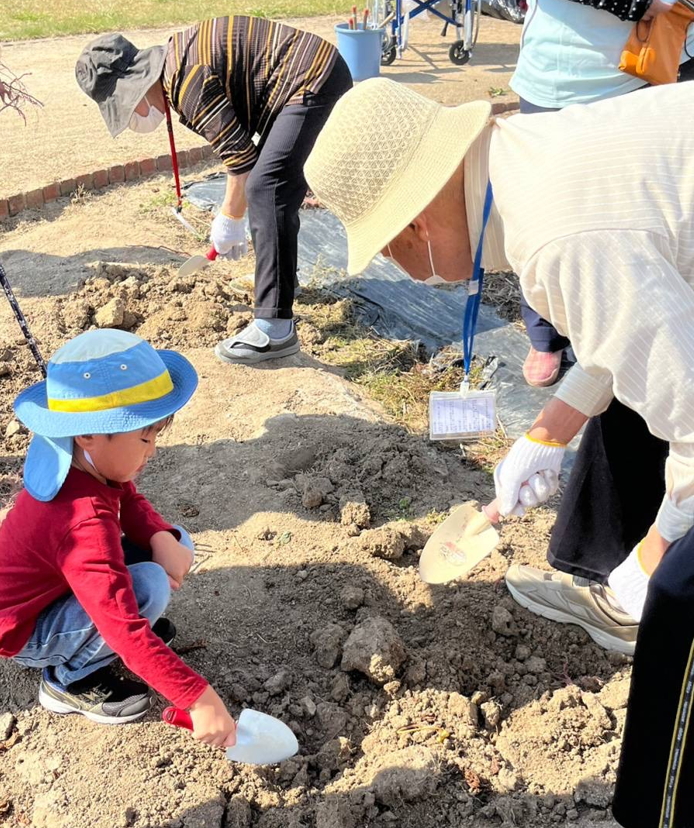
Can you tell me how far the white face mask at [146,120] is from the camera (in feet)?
11.9

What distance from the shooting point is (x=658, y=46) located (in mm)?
2863

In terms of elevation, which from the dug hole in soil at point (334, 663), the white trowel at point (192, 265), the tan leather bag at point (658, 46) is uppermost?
the tan leather bag at point (658, 46)

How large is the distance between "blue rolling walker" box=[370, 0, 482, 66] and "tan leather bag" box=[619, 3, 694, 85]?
6877mm

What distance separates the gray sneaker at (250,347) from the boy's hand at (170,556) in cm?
164

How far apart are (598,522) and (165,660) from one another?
122 centimetres

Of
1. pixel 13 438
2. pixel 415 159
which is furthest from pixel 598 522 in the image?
pixel 13 438

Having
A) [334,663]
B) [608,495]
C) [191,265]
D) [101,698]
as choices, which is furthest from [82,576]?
[191,265]

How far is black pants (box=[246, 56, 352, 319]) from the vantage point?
138 inches

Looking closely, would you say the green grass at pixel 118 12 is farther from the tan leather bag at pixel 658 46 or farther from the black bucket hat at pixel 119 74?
the tan leather bag at pixel 658 46

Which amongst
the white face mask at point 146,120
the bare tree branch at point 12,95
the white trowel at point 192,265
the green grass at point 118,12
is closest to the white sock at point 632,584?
the bare tree branch at point 12,95

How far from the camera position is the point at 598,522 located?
2.34 m

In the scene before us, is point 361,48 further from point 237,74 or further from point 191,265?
point 237,74

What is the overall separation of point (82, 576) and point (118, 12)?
466 inches

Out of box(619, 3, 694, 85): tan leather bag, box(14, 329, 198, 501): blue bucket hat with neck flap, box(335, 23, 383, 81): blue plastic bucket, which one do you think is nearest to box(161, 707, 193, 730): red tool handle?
box(14, 329, 198, 501): blue bucket hat with neck flap
